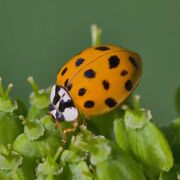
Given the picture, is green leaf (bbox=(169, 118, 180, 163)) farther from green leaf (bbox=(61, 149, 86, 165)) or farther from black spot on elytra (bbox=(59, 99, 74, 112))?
black spot on elytra (bbox=(59, 99, 74, 112))

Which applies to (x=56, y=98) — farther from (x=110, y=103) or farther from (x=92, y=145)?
(x=92, y=145)

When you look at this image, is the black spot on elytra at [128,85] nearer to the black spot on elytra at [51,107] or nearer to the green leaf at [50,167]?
the black spot on elytra at [51,107]

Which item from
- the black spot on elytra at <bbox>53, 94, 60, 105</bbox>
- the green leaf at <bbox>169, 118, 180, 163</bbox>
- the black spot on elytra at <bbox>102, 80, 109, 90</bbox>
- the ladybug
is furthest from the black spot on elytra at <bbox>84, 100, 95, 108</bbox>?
the green leaf at <bbox>169, 118, 180, 163</bbox>

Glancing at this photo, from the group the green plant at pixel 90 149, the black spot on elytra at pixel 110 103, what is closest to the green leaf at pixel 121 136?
the green plant at pixel 90 149

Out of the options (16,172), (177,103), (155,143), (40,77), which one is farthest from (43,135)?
(40,77)

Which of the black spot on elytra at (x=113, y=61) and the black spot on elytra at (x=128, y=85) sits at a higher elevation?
the black spot on elytra at (x=113, y=61)

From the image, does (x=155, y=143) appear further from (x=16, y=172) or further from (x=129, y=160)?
(x=16, y=172)
